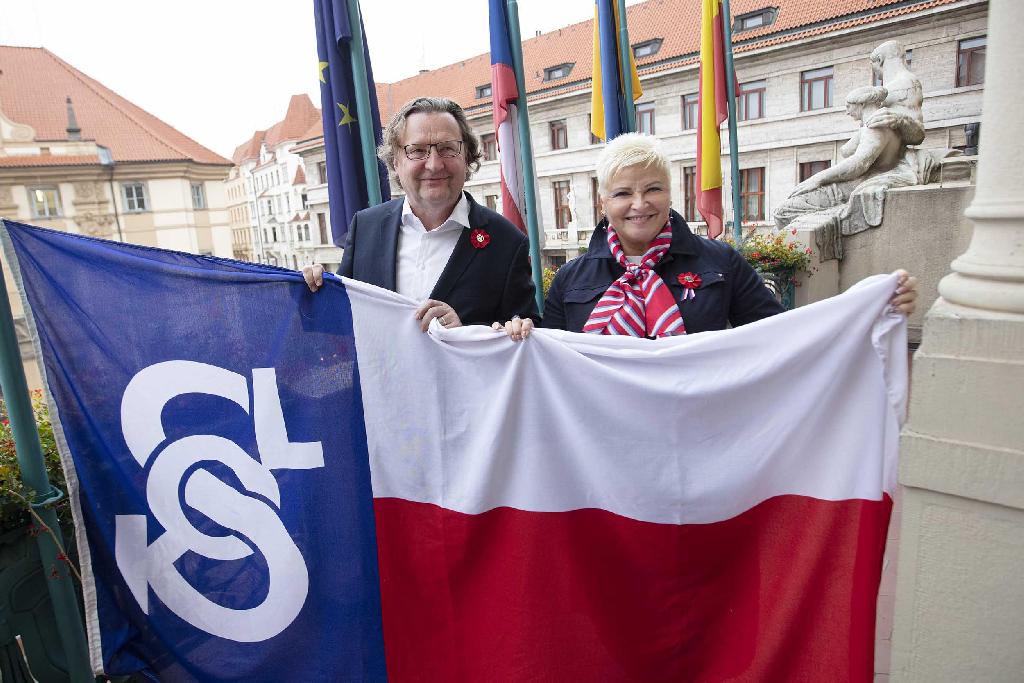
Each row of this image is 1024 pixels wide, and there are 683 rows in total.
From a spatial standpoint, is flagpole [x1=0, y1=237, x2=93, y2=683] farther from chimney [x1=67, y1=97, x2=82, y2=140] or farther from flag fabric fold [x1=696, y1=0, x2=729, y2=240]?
chimney [x1=67, y1=97, x2=82, y2=140]

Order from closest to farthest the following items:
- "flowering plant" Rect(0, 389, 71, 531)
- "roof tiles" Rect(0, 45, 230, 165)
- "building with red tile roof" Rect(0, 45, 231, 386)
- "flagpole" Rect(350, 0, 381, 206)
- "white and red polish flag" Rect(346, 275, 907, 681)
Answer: "white and red polish flag" Rect(346, 275, 907, 681) → "flowering plant" Rect(0, 389, 71, 531) → "flagpole" Rect(350, 0, 381, 206) → "building with red tile roof" Rect(0, 45, 231, 386) → "roof tiles" Rect(0, 45, 230, 165)

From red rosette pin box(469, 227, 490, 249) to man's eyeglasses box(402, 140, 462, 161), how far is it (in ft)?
0.95

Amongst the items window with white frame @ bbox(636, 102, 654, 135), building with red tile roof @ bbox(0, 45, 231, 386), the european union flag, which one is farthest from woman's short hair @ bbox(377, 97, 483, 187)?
building with red tile roof @ bbox(0, 45, 231, 386)

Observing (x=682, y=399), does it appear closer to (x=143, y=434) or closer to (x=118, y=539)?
(x=143, y=434)

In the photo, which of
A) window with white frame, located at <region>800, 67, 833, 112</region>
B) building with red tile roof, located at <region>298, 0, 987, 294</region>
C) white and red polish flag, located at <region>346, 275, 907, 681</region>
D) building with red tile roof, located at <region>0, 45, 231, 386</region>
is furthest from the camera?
building with red tile roof, located at <region>0, 45, 231, 386</region>

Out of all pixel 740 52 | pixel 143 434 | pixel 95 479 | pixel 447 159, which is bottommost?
pixel 95 479

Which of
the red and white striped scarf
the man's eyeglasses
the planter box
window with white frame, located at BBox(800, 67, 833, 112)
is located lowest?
the planter box

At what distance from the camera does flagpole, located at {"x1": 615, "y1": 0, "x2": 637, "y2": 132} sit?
6.17 m

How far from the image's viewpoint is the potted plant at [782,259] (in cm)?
696

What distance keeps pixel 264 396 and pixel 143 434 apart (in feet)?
1.42

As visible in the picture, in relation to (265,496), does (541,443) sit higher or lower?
higher

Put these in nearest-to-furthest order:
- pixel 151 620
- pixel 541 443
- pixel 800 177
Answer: pixel 541 443, pixel 151 620, pixel 800 177

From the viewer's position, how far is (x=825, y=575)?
1881 millimetres

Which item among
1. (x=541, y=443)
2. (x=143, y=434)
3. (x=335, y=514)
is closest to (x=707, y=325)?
(x=541, y=443)
